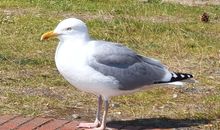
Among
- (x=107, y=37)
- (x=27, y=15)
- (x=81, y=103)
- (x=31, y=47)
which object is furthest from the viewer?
(x=27, y=15)

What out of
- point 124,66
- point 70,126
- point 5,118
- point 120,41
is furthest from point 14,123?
point 120,41

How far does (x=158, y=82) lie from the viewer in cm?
593

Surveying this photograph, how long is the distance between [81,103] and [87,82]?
0.96m

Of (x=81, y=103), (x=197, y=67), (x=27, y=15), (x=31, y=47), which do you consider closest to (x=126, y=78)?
(x=81, y=103)

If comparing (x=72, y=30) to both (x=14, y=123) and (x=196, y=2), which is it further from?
(x=196, y=2)

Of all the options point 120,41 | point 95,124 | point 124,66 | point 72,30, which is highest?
point 72,30

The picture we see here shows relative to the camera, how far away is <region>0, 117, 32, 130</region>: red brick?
221 inches

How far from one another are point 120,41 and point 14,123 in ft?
12.1

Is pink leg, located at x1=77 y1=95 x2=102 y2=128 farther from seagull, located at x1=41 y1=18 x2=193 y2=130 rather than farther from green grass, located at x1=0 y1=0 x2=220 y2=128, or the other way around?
green grass, located at x1=0 y1=0 x2=220 y2=128

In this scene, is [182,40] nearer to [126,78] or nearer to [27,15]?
[27,15]

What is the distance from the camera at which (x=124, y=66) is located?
229 inches

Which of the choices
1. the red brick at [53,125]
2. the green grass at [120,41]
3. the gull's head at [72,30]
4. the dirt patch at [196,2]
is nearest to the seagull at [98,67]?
the gull's head at [72,30]

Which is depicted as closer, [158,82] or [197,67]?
[158,82]

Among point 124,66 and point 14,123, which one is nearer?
point 14,123
